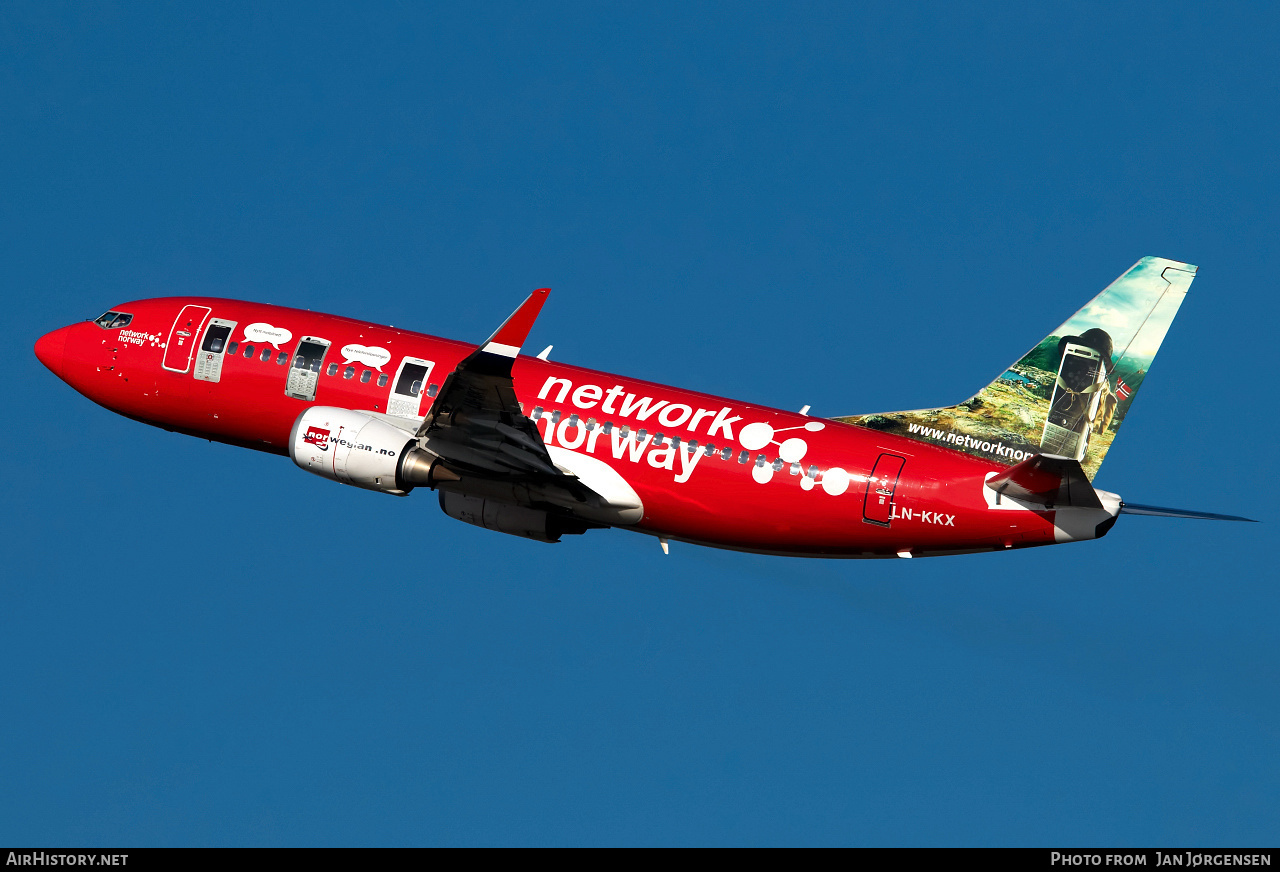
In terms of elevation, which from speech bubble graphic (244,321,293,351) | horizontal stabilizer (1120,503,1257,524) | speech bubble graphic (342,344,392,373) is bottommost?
horizontal stabilizer (1120,503,1257,524)

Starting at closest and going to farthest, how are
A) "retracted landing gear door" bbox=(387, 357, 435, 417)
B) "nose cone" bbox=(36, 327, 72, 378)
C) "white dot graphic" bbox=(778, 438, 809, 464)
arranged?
1. "white dot graphic" bbox=(778, 438, 809, 464)
2. "retracted landing gear door" bbox=(387, 357, 435, 417)
3. "nose cone" bbox=(36, 327, 72, 378)

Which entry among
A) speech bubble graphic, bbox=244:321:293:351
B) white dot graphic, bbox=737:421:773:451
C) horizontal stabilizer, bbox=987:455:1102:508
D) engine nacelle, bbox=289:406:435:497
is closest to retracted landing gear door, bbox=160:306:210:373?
speech bubble graphic, bbox=244:321:293:351

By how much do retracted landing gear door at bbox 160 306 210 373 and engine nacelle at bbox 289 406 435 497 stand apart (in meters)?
5.91

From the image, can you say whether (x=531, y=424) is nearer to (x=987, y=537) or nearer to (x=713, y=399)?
(x=713, y=399)

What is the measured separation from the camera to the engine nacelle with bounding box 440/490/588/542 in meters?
43.4

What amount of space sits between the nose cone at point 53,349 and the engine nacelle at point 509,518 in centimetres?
1272

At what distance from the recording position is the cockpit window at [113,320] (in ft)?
157

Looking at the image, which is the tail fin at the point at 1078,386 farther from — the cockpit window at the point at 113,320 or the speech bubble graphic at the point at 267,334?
the cockpit window at the point at 113,320

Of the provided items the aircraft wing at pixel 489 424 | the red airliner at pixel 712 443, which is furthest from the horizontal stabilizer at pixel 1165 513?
the aircraft wing at pixel 489 424

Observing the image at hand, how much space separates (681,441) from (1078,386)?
9495mm

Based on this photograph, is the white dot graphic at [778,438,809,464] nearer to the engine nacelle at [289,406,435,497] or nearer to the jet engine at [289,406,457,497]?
the jet engine at [289,406,457,497]

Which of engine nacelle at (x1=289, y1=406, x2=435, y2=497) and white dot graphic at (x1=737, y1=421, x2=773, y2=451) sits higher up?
white dot graphic at (x1=737, y1=421, x2=773, y2=451)
